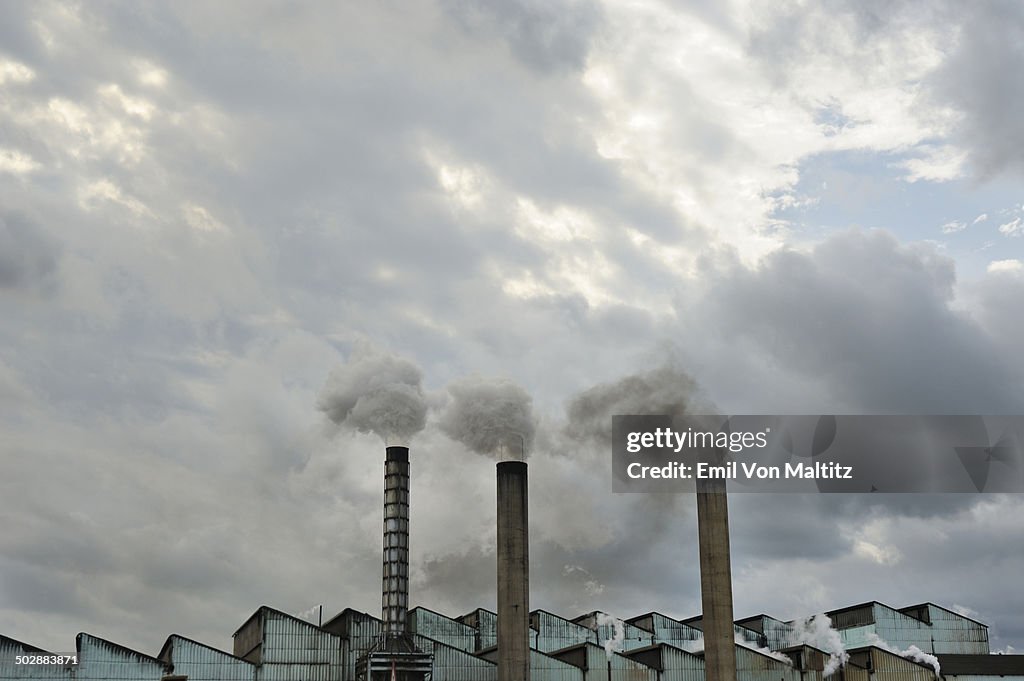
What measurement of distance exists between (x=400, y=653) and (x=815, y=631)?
29390 millimetres

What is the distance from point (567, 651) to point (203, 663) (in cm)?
1827

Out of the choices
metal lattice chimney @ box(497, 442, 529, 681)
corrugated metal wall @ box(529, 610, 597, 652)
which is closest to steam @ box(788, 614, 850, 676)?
corrugated metal wall @ box(529, 610, 597, 652)

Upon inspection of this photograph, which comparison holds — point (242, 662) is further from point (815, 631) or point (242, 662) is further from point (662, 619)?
point (815, 631)

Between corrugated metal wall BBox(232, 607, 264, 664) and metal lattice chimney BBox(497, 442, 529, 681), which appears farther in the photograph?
metal lattice chimney BBox(497, 442, 529, 681)

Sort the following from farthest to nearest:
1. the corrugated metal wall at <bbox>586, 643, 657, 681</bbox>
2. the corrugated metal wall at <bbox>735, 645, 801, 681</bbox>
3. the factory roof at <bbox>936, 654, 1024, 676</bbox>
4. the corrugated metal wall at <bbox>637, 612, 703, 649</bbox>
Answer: the corrugated metal wall at <bbox>637, 612, 703, 649</bbox>
the factory roof at <bbox>936, 654, 1024, 676</bbox>
the corrugated metal wall at <bbox>735, 645, 801, 681</bbox>
the corrugated metal wall at <bbox>586, 643, 657, 681</bbox>

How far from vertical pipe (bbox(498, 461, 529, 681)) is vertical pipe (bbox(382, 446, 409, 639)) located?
188 inches

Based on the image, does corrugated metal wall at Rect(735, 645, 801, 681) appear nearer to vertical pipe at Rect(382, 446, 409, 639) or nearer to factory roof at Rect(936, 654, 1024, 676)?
factory roof at Rect(936, 654, 1024, 676)

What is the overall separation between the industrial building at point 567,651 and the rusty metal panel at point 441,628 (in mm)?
58

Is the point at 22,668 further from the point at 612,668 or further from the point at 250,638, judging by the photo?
the point at 612,668

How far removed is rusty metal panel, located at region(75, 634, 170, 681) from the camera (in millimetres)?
40750

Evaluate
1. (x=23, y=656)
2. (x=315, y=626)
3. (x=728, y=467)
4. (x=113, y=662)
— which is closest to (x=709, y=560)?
(x=728, y=467)

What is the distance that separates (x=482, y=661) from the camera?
160 feet

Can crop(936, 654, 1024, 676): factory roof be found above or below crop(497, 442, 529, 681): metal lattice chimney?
below

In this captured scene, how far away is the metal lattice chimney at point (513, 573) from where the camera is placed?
47.6 m
